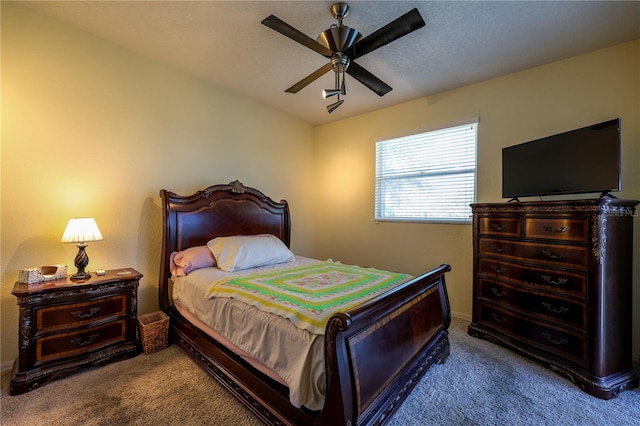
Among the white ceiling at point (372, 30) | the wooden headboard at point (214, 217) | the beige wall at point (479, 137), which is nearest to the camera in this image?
the white ceiling at point (372, 30)

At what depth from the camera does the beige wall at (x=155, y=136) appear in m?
2.09

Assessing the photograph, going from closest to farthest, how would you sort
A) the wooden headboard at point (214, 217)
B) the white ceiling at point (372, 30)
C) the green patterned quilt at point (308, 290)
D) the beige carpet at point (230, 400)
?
the green patterned quilt at point (308, 290), the beige carpet at point (230, 400), the white ceiling at point (372, 30), the wooden headboard at point (214, 217)

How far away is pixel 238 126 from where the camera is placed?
11.4 feet

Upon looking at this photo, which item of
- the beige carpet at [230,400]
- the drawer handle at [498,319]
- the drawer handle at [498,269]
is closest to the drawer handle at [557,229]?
the drawer handle at [498,269]

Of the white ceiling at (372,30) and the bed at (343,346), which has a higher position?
the white ceiling at (372,30)

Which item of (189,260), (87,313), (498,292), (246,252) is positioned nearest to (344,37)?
(246,252)

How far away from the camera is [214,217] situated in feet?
9.98

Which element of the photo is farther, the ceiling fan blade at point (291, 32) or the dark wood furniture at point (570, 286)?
the dark wood furniture at point (570, 286)

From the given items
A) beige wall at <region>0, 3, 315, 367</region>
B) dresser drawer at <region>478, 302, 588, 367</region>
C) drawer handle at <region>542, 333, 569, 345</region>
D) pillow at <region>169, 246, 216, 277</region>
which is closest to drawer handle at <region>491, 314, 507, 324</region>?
dresser drawer at <region>478, 302, 588, 367</region>

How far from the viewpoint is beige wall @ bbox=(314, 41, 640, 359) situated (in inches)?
90.9

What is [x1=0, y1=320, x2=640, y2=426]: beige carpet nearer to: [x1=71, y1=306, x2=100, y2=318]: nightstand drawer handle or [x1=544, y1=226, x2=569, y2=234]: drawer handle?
[x1=71, y1=306, x2=100, y2=318]: nightstand drawer handle

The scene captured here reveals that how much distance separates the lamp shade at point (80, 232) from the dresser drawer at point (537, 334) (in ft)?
11.4

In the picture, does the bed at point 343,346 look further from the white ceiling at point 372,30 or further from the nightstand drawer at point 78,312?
the white ceiling at point 372,30

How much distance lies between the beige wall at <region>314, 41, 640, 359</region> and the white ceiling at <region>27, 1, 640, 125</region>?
19 cm
